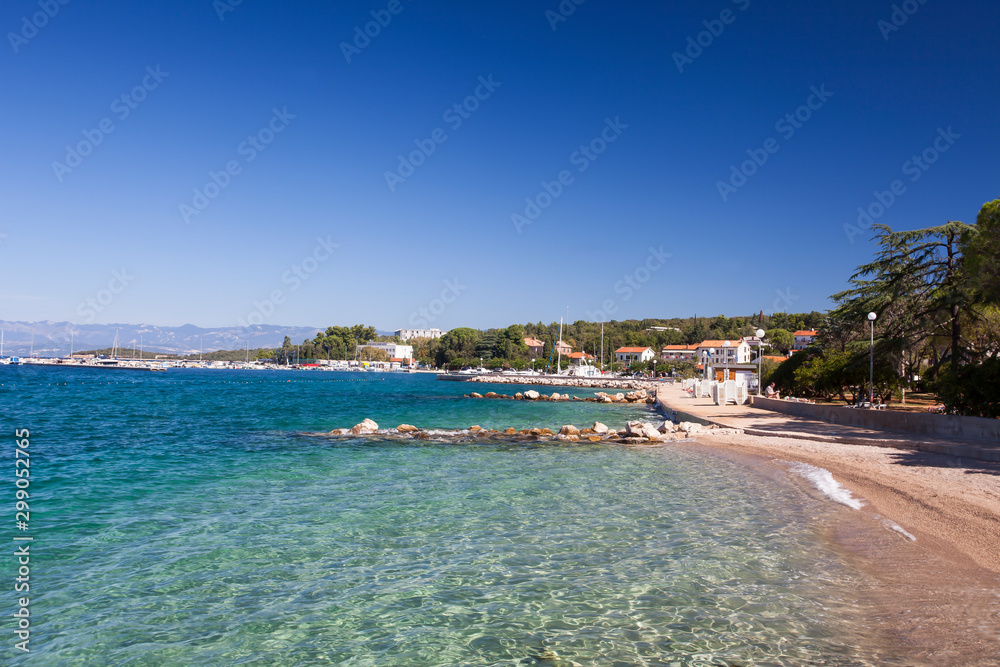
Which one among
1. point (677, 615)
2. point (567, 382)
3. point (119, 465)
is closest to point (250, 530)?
point (677, 615)

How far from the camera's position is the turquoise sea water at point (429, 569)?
16.5 feet

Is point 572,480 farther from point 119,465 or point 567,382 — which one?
point 567,382

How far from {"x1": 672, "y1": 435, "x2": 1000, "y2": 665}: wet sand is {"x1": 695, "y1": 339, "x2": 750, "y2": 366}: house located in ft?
291

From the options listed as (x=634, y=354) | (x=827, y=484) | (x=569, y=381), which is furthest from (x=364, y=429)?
(x=634, y=354)

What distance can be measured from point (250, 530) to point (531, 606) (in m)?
4.93

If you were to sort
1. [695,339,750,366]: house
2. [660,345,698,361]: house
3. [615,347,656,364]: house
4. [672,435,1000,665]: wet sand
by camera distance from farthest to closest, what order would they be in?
[615,347,656,364]: house
[660,345,698,361]: house
[695,339,750,366]: house
[672,435,1000,665]: wet sand

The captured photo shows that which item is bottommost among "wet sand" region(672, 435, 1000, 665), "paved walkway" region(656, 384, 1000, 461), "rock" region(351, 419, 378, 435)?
"rock" region(351, 419, 378, 435)

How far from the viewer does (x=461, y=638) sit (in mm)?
5227

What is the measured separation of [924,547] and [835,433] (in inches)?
451

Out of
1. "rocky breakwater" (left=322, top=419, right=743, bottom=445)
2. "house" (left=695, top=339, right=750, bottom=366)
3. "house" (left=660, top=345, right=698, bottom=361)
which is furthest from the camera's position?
"house" (left=660, top=345, right=698, bottom=361)

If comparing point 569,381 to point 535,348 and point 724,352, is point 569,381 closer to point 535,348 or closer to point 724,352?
point 724,352

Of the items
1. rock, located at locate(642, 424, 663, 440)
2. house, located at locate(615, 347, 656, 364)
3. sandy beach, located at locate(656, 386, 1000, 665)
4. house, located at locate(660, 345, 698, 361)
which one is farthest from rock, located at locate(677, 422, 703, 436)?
house, located at locate(615, 347, 656, 364)

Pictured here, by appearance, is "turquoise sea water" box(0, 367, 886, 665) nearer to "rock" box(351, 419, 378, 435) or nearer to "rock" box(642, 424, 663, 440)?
"rock" box(642, 424, 663, 440)

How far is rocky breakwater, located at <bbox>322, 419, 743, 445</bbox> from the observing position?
68.0ft
